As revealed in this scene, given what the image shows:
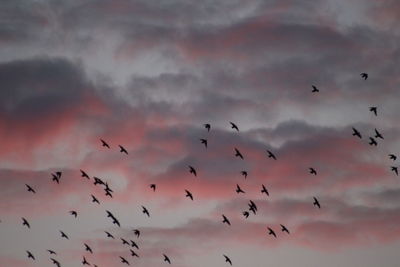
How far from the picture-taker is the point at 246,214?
340 ft

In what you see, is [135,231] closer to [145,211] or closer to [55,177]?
[145,211]

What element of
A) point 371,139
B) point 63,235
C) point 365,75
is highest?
point 365,75

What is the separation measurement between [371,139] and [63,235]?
177 feet

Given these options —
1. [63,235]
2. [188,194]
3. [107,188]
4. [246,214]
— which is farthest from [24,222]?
[246,214]

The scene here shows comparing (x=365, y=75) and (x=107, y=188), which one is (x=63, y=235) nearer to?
(x=107, y=188)

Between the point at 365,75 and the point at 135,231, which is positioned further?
the point at 135,231

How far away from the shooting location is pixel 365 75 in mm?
101188

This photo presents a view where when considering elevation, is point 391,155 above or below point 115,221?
above

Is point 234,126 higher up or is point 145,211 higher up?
point 234,126

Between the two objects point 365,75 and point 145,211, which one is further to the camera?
point 145,211

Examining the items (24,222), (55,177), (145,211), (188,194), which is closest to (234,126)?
(188,194)

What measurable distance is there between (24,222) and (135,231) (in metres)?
19.1

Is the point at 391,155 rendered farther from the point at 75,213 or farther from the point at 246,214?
the point at 75,213

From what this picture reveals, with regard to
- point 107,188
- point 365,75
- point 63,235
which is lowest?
point 63,235
